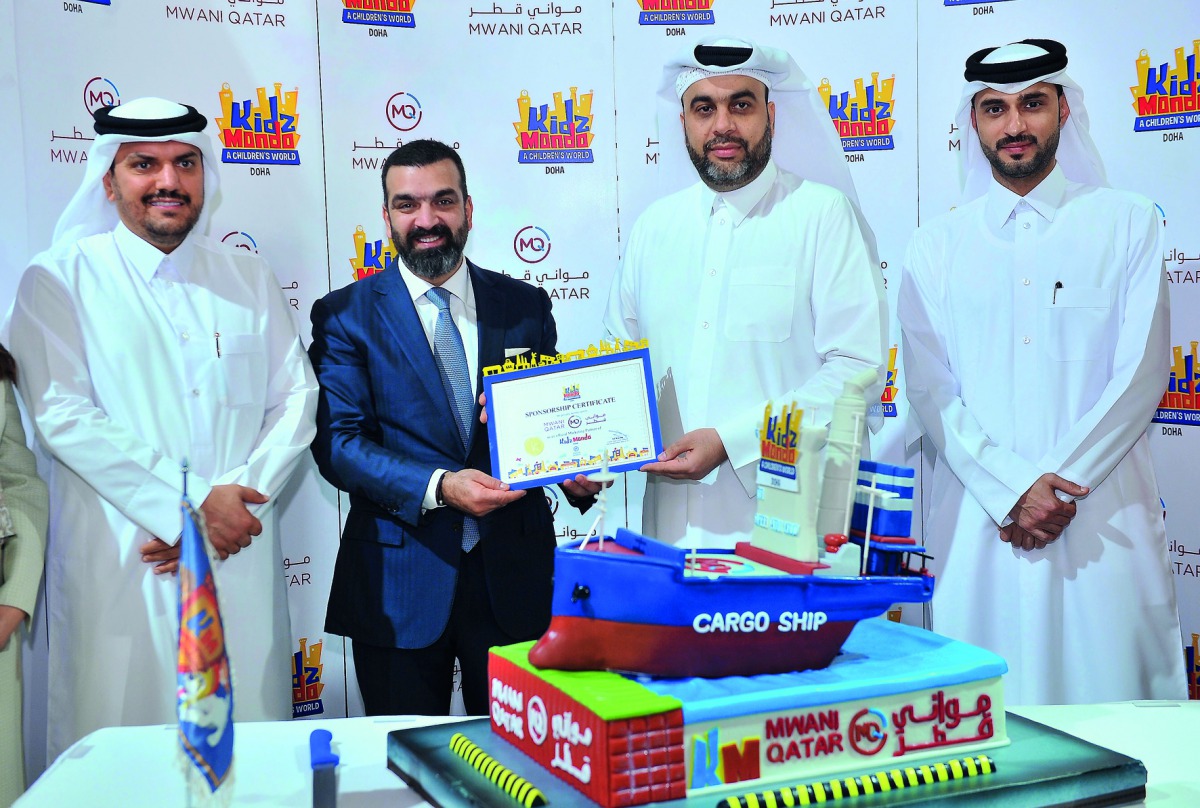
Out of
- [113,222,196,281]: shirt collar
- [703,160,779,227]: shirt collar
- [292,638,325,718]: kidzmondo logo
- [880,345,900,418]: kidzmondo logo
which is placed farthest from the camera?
[880,345,900,418]: kidzmondo logo

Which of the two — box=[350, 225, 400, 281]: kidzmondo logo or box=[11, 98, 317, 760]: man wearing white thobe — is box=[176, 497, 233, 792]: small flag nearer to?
box=[11, 98, 317, 760]: man wearing white thobe

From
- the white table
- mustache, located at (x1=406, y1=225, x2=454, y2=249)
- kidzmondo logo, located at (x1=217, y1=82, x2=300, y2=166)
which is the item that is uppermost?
kidzmondo logo, located at (x1=217, y1=82, x2=300, y2=166)

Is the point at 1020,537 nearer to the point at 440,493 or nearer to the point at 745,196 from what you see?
the point at 745,196

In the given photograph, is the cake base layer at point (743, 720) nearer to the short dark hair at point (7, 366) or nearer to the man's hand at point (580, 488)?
the man's hand at point (580, 488)

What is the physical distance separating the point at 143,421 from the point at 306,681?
1519 mm

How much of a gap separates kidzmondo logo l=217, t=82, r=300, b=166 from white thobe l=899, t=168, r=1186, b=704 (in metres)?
2.57

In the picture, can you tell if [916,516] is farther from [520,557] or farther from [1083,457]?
[520,557]

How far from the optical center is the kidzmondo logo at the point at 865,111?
4508 mm

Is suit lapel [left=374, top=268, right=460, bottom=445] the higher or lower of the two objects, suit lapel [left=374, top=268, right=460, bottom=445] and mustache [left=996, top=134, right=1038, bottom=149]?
the lower

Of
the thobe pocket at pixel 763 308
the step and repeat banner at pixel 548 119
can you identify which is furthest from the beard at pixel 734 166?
the step and repeat banner at pixel 548 119

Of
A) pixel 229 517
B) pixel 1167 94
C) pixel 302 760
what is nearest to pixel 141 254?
pixel 229 517

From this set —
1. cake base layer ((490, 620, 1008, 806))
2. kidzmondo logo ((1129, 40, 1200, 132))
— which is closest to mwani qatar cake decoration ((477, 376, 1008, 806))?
cake base layer ((490, 620, 1008, 806))

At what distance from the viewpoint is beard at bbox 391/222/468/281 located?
3424 millimetres

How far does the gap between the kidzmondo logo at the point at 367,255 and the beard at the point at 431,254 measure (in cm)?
98
